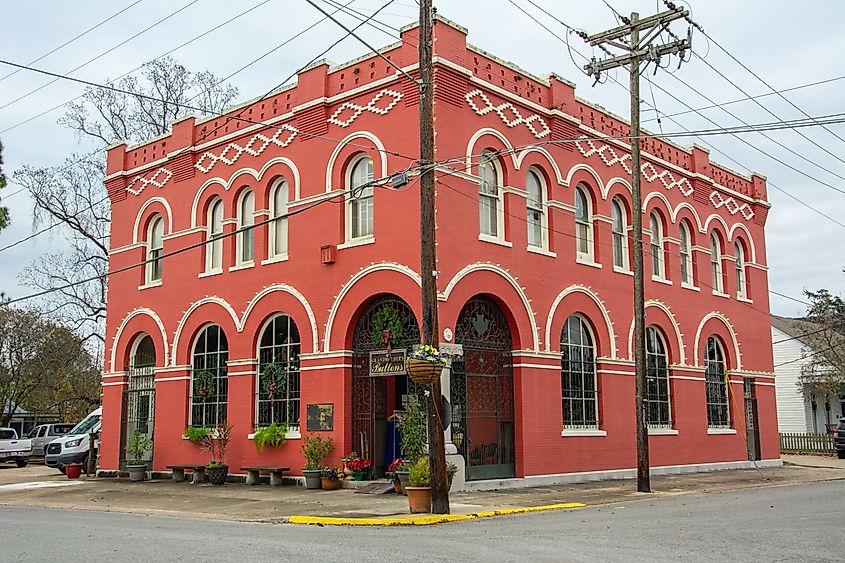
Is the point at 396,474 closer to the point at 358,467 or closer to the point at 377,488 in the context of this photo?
the point at 377,488

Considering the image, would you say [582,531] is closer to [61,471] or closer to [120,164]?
[120,164]

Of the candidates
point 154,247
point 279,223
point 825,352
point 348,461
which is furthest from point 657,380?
point 825,352

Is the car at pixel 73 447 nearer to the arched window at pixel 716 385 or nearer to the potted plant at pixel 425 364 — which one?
the potted plant at pixel 425 364

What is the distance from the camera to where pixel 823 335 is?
165 ft

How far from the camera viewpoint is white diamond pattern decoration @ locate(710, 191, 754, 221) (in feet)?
99.9

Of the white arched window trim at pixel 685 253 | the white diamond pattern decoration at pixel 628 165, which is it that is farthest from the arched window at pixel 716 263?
the white diamond pattern decoration at pixel 628 165

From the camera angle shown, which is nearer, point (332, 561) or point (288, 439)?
point (332, 561)

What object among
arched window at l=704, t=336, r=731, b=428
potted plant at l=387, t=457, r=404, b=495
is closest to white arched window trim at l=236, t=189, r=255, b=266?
potted plant at l=387, t=457, r=404, b=495

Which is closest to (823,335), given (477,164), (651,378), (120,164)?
(651,378)

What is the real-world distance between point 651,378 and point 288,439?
10.9 metres

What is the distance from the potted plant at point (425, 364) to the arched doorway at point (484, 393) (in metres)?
4.85

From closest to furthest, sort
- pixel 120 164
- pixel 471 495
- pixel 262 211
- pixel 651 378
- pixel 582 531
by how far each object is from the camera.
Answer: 1. pixel 582 531
2. pixel 471 495
3. pixel 262 211
4. pixel 651 378
5. pixel 120 164

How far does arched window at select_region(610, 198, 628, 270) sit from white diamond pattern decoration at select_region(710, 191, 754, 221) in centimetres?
549

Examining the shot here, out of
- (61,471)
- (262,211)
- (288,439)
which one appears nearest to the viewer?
(288,439)
